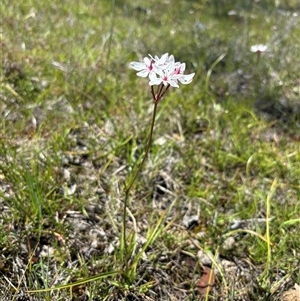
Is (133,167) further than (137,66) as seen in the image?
Yes

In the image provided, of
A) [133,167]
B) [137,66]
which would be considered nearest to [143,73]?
[137,66]

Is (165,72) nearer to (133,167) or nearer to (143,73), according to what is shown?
(143,73)

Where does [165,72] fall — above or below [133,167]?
above

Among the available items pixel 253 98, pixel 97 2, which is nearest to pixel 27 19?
pixel 97 2

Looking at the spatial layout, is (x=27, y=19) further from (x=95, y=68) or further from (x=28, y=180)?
(x=28, y=180)

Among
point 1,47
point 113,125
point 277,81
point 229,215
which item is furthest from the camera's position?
point 277,81

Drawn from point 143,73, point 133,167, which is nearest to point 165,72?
point 143,73

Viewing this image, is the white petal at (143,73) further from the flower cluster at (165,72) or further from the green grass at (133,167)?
the green grass at (133,167)

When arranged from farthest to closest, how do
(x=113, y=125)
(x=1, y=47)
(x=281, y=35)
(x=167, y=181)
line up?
(x=281, y=35), (x=1, y=47), (x=113, y=125), (x=167, y=181)

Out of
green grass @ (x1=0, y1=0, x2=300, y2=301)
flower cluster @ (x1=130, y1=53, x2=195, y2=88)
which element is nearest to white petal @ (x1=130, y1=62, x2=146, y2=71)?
flower cluster @ (x1=130, y1=53, x2=195, y2=88)
